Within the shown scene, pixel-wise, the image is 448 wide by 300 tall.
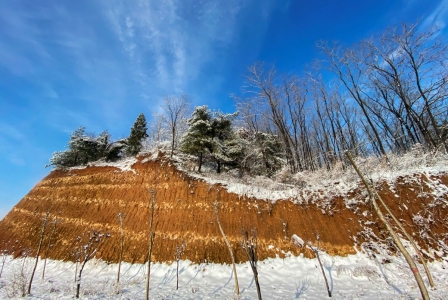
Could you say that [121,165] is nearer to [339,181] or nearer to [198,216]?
[198,216]

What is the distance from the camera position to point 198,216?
1677 cm

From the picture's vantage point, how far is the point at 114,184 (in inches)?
866

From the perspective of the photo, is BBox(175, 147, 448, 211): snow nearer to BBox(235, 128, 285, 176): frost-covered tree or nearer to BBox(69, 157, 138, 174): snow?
BBox(235, 128, 285, 176): frost-covered tree

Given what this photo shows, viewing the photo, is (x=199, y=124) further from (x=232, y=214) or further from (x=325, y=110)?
(x=325, y=110)

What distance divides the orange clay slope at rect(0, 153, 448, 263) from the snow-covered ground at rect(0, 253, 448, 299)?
681 millimetres

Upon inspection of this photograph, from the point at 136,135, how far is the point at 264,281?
2443 centimetres

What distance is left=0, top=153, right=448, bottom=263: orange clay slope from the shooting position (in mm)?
12988

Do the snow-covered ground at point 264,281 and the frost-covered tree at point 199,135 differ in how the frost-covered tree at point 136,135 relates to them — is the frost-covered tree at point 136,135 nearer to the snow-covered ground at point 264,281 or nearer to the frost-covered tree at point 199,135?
the frost-covered tree at point 199,135

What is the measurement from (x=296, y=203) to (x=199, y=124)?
1180cm

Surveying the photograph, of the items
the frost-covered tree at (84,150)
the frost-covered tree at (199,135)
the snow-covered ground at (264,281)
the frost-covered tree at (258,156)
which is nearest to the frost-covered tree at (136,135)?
the frost-covered tree at (84,150)

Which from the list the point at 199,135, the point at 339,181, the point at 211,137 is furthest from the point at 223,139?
the point at 339,181

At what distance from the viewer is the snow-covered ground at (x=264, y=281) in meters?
9.87

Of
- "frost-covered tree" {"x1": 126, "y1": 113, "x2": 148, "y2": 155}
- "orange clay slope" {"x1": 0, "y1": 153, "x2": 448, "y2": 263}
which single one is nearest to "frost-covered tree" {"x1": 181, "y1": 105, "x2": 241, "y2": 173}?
"orange clay slope" {"x1": 0, "y1": 153, "x2": 448, "y2": 263}

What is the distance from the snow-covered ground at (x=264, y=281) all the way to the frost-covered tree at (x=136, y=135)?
1706cm
